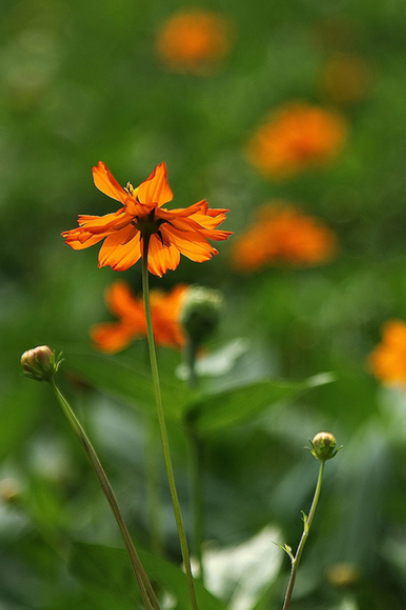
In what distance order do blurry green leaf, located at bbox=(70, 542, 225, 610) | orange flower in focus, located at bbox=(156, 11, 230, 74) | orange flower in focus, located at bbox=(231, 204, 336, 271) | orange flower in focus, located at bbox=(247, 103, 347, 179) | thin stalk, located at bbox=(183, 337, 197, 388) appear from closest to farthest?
blurry green leaf, located at bbox=(70, 542, 225, 610)
thin stalk, located at bbox=(183, 337, 197, 388)
orange flower in focus, located at bbox=(231, 204, 336, 271)
orange flower in focus, located at bbox=(247, 103, 347, 179)
orange flower in focus, located at bbox=(156, 11, 230, 74)

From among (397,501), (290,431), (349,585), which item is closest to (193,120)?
(290,431)

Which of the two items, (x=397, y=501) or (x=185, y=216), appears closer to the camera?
(x=185, y=216)

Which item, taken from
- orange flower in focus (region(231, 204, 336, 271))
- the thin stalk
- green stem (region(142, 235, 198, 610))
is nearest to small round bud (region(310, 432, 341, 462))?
green stem (region(142, 235, 198, 610))

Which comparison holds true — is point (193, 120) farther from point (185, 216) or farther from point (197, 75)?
point (185, 216)

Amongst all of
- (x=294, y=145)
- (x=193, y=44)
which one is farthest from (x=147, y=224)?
(x=193, y=44)

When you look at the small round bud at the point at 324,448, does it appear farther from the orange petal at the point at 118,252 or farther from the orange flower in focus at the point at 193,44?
the orange flower in focus at the point at 193,44

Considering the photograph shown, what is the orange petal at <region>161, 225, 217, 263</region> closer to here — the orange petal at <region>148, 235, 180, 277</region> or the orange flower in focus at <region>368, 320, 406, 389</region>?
the orange petal at <region>148, 235, 180, 277</region>
